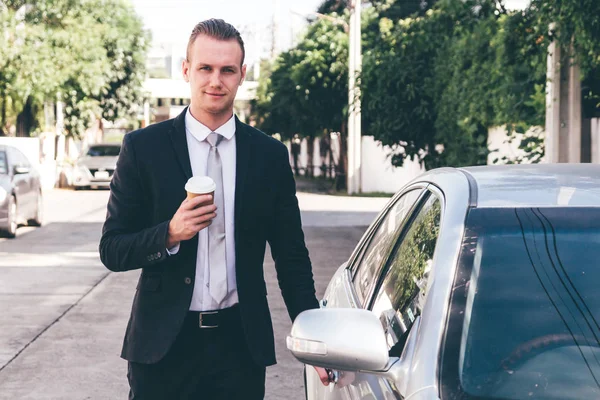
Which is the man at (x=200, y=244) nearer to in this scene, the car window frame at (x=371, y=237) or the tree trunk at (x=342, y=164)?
the car window frame at (x=371, y=237)

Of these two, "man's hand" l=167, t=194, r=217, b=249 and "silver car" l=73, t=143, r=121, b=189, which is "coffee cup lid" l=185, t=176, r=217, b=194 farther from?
"silver car" l=73, t=143, r=121, b=189

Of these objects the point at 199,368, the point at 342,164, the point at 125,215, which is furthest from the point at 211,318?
the point at 342,164

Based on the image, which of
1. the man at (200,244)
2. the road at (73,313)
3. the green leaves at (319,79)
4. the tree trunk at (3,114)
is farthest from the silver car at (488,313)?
the tree trunk at (3,114)

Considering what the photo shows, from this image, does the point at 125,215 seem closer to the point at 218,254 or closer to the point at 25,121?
the point at 218,254

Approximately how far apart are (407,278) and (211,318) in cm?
61

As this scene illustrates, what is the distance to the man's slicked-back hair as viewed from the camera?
337cm

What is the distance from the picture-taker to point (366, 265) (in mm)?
4254

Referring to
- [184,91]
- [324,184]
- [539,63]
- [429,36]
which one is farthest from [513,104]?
[184,91]

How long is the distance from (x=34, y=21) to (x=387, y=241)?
97.5 feet

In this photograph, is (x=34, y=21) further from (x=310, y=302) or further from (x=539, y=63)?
(x=310, y=302)

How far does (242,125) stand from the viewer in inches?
140

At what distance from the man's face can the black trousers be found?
66cm

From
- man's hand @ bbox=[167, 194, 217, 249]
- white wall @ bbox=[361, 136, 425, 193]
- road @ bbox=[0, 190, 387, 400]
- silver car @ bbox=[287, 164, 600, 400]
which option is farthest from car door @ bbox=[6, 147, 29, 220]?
white wall @ bbox=[361, 136, 425, 193]

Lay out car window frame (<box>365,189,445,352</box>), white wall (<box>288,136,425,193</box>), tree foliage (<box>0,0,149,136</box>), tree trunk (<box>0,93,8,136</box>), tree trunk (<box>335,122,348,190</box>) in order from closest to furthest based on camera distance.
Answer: car window frame (<box>365,189,445,352</box>) < tree foliage (<box>0,0,149,136</box>) < white wall (<box>288,136,425,193</box>) < tree trunk (<box>0,93,8,136</box>) < tree trunk (<box>335,122,348,190</box>)
